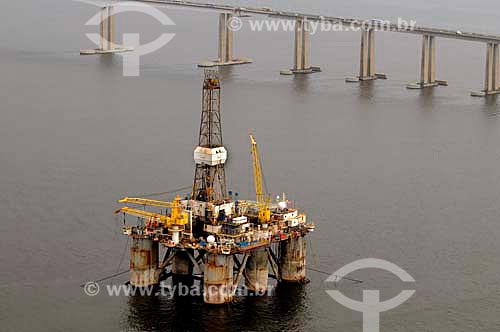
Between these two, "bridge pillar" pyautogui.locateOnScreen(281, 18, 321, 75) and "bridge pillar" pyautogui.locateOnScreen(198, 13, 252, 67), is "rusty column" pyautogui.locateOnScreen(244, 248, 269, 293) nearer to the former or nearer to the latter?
"bridge pillar" pyautogui.locateOnScreen(281, 18, 321, 75)

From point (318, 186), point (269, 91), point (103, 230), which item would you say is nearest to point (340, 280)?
point (103, 230)

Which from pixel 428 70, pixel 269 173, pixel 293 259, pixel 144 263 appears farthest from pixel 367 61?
pixel 144 263

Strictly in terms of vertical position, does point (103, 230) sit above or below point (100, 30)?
below

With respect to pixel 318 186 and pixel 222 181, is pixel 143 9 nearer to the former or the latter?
pixel 318 186

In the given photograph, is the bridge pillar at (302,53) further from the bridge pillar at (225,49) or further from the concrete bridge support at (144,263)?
the concrete bridge support at (144,263)

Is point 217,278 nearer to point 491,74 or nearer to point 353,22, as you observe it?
point 491,74

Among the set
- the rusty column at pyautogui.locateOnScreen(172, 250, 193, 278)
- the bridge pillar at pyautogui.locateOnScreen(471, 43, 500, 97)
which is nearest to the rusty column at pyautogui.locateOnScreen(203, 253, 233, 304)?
the rusty column at pyautogui.locateOnScreen(172, 250, 193, 278)
